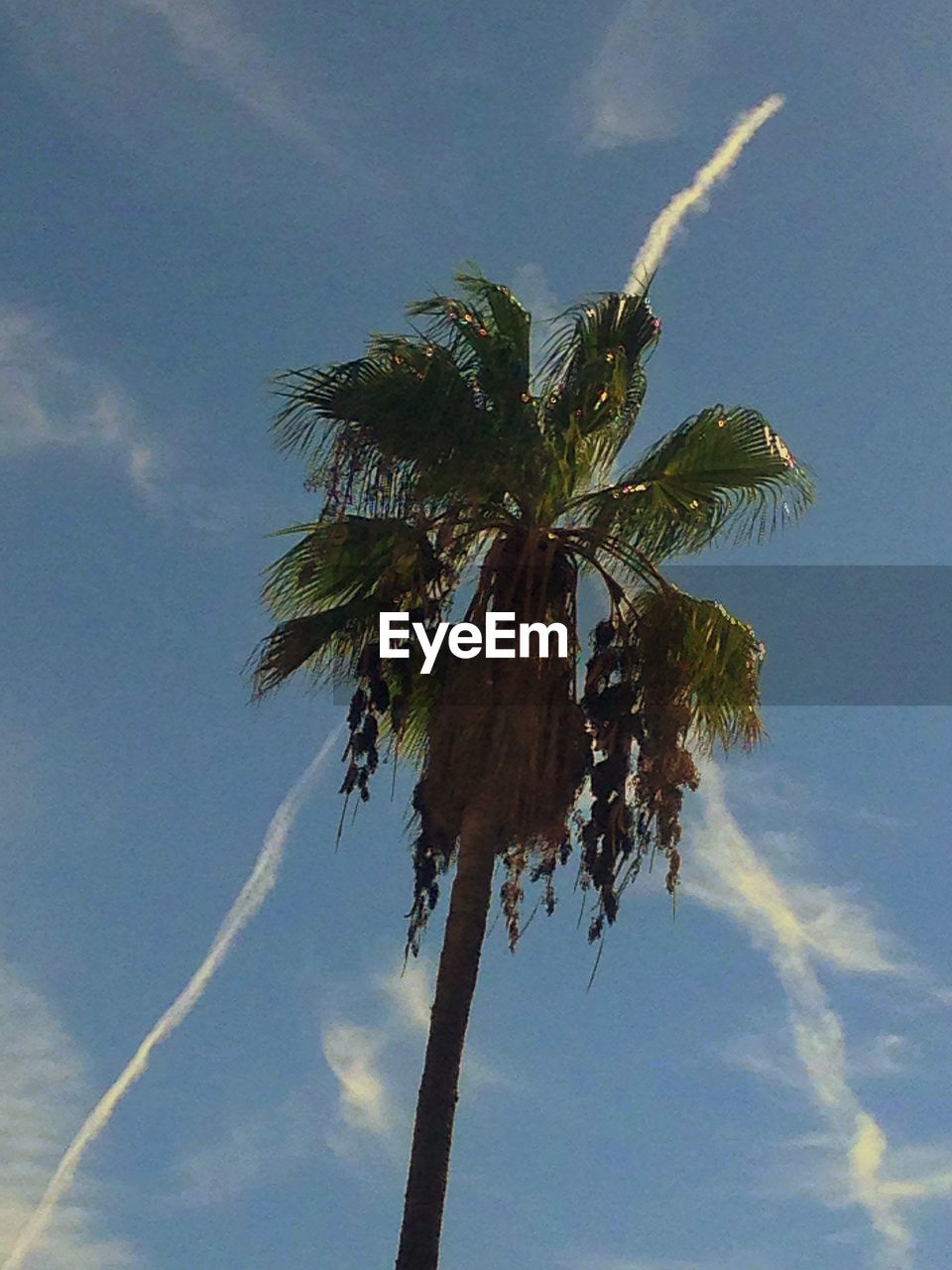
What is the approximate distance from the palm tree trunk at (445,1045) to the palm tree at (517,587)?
3cm

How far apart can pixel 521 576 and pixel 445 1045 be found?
460 centimetres

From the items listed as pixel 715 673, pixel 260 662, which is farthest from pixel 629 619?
pixel 260 662

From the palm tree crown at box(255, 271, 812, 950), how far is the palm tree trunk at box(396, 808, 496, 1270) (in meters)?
0.45

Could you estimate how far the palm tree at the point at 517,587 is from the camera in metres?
17.6

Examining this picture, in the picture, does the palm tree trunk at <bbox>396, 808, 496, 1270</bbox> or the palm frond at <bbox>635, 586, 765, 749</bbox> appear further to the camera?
the palm frond at <bbox>635, 586, 765, 749</bbox>

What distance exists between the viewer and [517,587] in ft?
60.7

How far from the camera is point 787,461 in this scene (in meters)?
19.0

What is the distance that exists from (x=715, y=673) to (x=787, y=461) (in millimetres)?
2285

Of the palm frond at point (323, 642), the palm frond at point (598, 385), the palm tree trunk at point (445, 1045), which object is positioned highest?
the palm frond at point (598, 385)

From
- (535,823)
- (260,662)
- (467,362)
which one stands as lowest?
(535,823)

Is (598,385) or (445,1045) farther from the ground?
(598,385)

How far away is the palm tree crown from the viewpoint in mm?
17688

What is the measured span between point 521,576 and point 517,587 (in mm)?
121

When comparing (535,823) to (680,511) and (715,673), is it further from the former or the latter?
(680,511)
